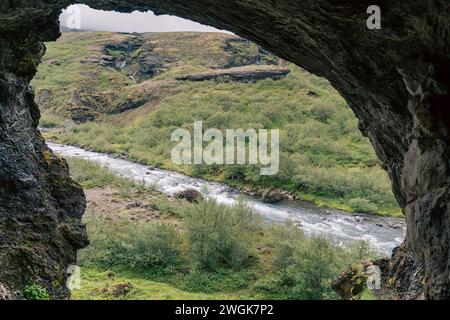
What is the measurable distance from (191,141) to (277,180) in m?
28.9

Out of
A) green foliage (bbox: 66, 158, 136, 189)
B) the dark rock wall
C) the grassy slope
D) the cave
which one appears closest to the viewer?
the cave

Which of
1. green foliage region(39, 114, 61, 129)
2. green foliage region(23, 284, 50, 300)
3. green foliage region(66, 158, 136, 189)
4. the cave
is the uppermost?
the cave

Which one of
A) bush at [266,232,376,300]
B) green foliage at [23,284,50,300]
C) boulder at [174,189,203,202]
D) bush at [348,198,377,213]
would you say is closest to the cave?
green foliage at [23,284,50,300]

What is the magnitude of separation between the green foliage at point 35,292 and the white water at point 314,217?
21.6 m

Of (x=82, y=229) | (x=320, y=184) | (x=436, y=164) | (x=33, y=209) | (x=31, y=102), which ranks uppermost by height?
(x=31, y=102)

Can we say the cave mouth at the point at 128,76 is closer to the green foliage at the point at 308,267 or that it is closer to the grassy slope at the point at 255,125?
the grassy slope at the point at 255,125

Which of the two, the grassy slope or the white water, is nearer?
the white water

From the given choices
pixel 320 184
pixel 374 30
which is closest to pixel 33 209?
pixel 374 30

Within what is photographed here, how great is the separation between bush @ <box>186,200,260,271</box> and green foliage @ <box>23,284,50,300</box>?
59.6 ft

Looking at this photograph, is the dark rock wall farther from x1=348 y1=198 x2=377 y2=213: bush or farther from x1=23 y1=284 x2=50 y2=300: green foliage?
x1=348 y1=198 x2=377 y2=213: bush

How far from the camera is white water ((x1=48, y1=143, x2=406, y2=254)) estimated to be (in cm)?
3462
